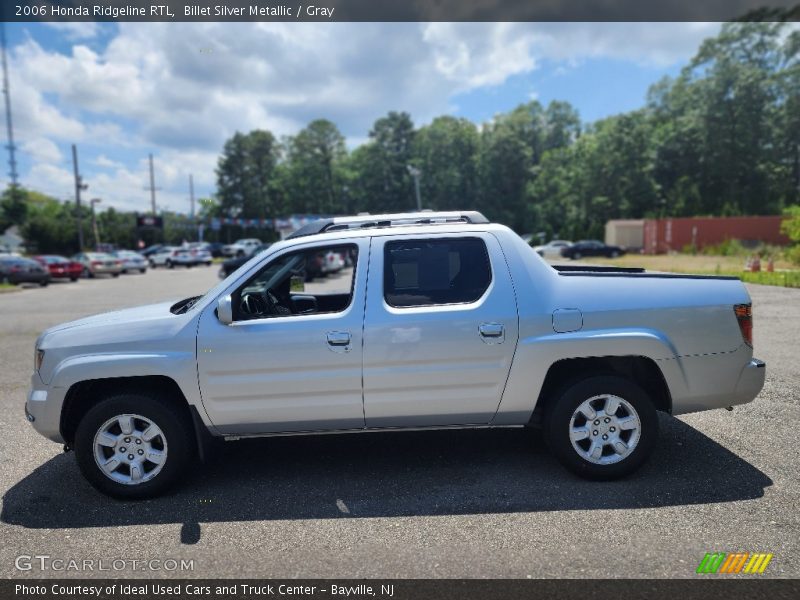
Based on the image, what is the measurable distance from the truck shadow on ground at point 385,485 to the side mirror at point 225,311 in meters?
1.29

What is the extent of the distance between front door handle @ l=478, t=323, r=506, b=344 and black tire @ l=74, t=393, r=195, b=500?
2.26 metres

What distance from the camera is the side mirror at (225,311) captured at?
3911mm

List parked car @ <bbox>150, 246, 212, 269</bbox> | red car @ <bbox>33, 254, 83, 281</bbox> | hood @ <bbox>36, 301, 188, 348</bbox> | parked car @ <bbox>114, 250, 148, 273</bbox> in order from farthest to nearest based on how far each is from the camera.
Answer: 1. parked car @ <bbox>150, 246, 212, 269</bbox>
2. parked car @ <bbox>114, 250, 148, 273</bbox>
3. red car @ <bbox>33, 254, 83, 281</bbox>
4. hood @ <bbox>36, 301, 188, 348</bbox>

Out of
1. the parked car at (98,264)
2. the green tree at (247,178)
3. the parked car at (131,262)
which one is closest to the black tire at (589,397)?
the parked car at (98,264)

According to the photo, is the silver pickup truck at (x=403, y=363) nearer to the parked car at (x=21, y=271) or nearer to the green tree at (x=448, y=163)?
the parked car at (x=21, y=271)

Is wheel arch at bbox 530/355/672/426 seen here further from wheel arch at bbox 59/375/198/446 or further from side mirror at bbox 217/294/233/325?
wheel arch at bbox 59/375/198/446

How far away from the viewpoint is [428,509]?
377 centimetres

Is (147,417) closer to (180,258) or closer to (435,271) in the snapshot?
(435,271)

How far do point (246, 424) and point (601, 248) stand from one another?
41.0 meters

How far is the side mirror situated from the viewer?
391cm

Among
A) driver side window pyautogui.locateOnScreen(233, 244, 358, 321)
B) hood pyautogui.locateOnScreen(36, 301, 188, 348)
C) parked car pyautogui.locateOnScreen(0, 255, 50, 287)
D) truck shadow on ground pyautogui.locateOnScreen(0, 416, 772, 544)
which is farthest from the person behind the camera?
parked car pyautogui.locateOnScreen(0, 255, 50, 287)

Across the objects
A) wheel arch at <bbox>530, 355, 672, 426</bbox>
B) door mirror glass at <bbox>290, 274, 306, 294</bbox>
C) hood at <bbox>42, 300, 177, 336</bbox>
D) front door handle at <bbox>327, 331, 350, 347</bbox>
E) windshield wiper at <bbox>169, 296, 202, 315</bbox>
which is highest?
door mirror glass at <bbox>290, 274, 306, 294</bbox>

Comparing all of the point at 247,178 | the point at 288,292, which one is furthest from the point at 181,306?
the point at 247,178
